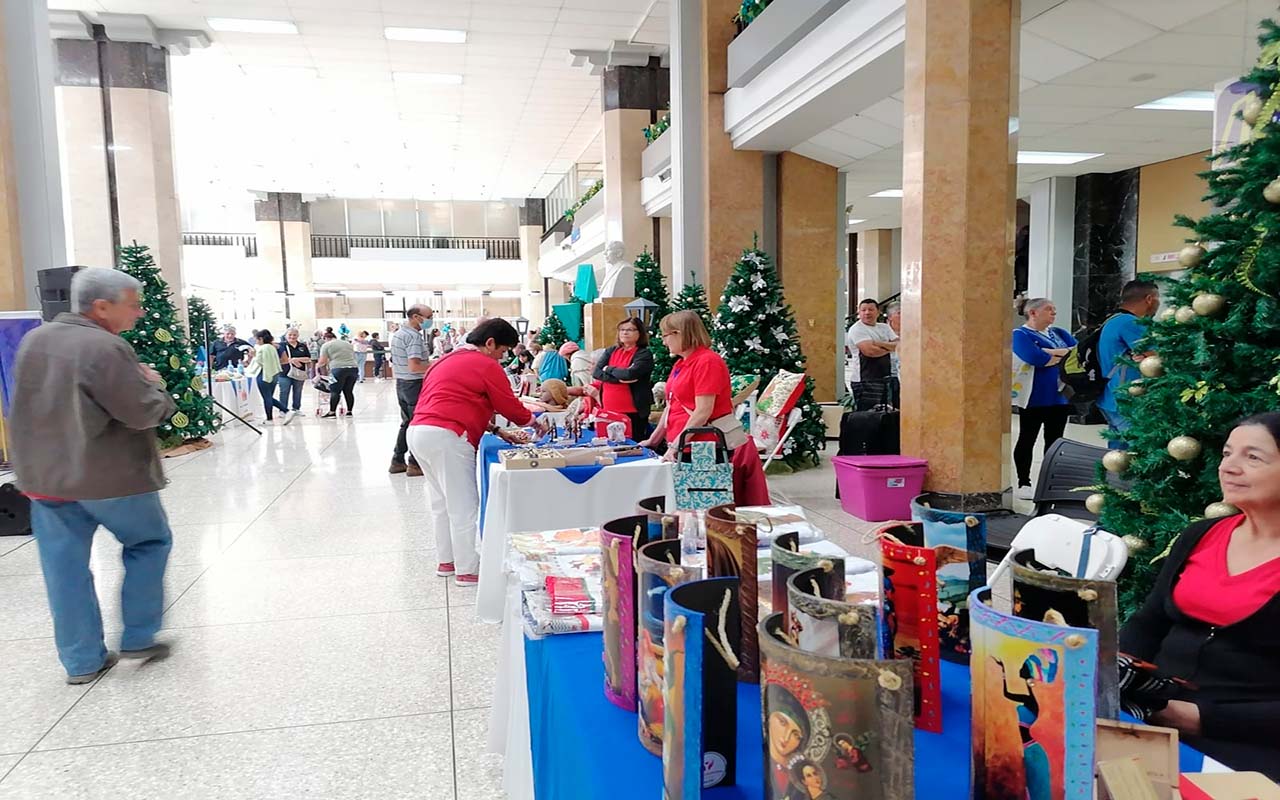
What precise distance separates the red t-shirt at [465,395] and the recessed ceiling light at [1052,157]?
770 centimetres

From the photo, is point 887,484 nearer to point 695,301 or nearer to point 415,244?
point 695,301

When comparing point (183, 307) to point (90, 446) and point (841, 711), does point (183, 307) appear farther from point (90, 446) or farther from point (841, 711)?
point (841, 711)

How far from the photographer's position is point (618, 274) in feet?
38.9

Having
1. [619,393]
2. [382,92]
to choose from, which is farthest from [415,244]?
[619,393]

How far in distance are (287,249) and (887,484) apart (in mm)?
23366

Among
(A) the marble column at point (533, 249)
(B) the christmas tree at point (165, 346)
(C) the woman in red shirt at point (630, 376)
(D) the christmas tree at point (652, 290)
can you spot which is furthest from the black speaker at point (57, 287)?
(A) the marble column at point (533, 249)

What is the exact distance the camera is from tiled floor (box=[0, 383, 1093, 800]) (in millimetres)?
2490

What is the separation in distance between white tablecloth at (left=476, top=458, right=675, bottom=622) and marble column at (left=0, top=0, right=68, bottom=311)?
213 inches

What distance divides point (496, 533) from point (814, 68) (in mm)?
5384

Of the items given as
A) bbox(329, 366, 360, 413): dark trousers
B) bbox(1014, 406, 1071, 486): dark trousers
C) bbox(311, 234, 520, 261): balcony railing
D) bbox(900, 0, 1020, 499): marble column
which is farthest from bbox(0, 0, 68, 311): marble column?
bbox(311, 234, 520, 261): balcony railing

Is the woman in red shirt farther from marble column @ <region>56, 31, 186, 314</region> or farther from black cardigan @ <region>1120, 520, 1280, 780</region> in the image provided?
marble column @ <region>56, 31, 186, 314</region>

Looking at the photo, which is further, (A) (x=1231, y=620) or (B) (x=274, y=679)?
(B) (x=274, y=679)

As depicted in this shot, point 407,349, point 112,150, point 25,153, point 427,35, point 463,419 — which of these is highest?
point 427,35

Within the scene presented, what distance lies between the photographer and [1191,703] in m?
1.43
